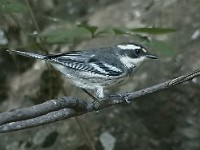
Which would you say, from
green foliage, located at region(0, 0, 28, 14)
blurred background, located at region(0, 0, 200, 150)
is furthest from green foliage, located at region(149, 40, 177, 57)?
blurred background, located at region(0, 0, 200, 150)

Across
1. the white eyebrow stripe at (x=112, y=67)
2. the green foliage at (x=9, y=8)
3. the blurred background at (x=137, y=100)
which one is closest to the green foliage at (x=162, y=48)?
the white eyebrow stripe at (x=112, y=67)

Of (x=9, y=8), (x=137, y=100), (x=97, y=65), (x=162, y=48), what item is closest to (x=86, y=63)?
(x=97, y=65)

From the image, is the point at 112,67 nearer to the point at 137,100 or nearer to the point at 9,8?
the point at 9,8

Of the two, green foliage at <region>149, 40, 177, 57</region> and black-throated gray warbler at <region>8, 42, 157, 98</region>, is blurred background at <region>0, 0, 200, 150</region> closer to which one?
black-throated gray warbler at <region>8, 42, 157, 98</region>

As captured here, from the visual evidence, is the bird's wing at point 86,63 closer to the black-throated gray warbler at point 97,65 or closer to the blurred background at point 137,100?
the black-throated gray warbler at point 97,65

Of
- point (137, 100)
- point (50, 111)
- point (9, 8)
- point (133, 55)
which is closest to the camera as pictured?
point (50, 111)

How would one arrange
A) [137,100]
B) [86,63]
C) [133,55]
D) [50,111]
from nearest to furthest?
[50,111]
[86,63]
[133,55]
[137,100]
